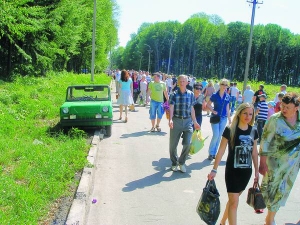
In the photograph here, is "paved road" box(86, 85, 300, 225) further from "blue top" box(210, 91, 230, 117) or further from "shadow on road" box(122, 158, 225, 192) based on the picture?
"blue top" box(210, 91, 230, 117)

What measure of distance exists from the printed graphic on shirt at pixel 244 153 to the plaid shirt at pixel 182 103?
2.72 meters

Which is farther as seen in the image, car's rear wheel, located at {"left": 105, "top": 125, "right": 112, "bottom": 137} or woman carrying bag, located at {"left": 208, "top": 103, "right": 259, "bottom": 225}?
car's rear wheel, located at {"left": 105, "top": 125, "right": 112, "bottom": 137}

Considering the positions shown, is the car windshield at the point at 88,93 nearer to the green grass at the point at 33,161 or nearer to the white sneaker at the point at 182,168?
the green grass at the point at 33,161

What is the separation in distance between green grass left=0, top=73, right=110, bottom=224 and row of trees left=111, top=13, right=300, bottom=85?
70.5m

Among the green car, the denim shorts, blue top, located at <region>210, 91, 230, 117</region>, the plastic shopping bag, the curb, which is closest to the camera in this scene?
the curb

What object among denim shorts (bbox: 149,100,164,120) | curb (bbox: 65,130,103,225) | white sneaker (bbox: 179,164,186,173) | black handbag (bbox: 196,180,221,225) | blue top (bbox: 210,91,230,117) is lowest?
white sneaker (bbox: 179,164,186,173)

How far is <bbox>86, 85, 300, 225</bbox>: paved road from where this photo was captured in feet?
15.4

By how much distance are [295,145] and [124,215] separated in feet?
8.41

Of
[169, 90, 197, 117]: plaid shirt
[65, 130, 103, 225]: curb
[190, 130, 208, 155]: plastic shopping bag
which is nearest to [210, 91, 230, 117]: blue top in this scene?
[190, 130, 208, 155]: plastic shopping bag

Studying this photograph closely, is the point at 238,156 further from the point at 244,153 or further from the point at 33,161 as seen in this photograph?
the point at 33,161

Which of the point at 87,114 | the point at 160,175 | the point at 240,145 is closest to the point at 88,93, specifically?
the point at 87,114

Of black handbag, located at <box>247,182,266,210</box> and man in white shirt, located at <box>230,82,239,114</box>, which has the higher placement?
man in white shirt, located at <box>230,82,239,114</box>

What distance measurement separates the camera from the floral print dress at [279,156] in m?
4.03

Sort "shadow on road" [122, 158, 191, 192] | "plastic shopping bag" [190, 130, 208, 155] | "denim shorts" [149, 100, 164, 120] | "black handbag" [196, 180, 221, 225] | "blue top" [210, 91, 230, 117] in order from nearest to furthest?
"black handbag" [196, 180, 221, 225], "shadow on road" [122, 158, 191, 192], "plastic shopping bag" [190, 130, 208, 155], "blue top" [210, 91, 230, 117], "denim shorts" [149, 100, 164, 120]
